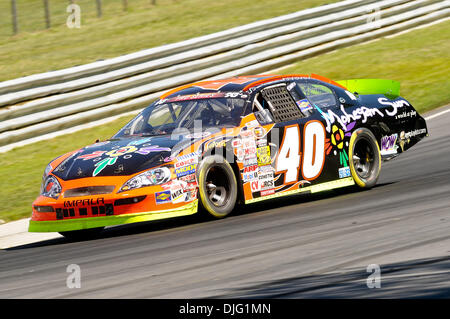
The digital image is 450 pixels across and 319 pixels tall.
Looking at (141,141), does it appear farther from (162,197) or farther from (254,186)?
(254,186)

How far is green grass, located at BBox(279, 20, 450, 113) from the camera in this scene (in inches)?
631

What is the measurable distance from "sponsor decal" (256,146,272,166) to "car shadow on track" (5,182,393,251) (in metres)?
0.56

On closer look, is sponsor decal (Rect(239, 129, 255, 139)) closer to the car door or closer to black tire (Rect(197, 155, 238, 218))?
the car door

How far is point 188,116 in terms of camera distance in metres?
9.25

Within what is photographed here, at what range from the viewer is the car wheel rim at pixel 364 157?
10.2 metres

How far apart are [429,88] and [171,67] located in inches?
184

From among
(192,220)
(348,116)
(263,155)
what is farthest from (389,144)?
(192,220)

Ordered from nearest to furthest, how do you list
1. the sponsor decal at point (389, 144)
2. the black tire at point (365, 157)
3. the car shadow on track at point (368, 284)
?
the car shadow on track at point (368, 284) → the black tire at point (365, 157) → the sponsor decal at point (389, 144)

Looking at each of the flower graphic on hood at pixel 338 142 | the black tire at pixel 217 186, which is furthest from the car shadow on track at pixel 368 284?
the flower graphic on hood at pixel 338 142

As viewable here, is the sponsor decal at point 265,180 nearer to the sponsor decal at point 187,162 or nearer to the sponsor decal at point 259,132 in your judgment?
the sponsor decal at point 259,132

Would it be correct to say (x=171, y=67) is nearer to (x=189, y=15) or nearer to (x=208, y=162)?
(x=189, y=15)

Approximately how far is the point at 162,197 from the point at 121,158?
1.87ft
